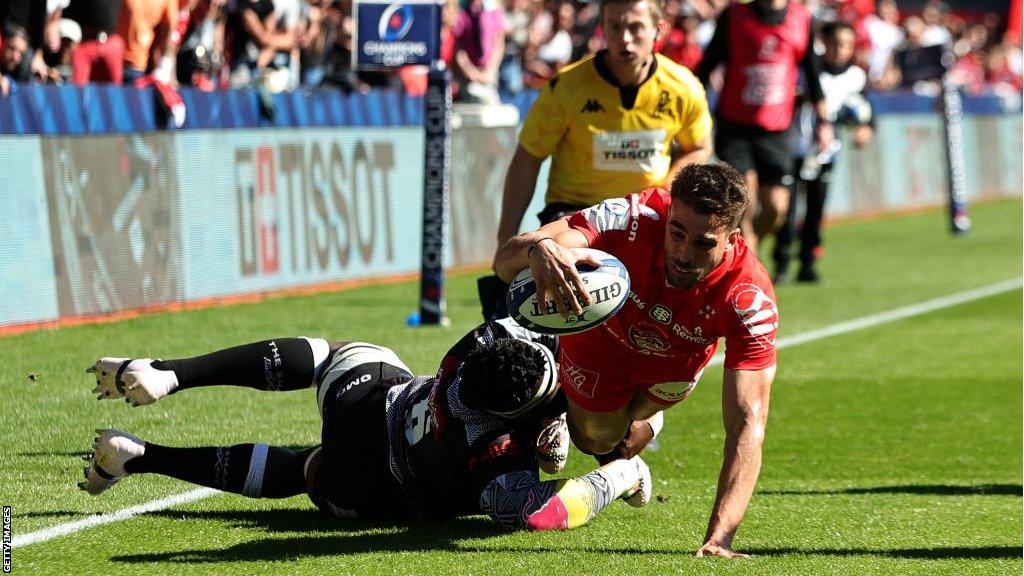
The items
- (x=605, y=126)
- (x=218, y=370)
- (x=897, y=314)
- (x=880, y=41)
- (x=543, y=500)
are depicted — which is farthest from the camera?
(x=880, y=41)

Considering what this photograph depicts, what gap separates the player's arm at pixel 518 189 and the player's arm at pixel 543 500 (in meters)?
2.09

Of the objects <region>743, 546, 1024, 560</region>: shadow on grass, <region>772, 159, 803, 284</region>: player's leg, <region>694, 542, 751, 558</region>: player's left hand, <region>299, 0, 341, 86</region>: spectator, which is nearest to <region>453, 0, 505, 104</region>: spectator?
<region>299, 0, 341, 86</region>: spectator

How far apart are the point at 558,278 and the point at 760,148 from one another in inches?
306

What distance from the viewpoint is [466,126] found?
15.8 meters

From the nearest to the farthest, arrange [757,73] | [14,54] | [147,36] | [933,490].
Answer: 1. [933,490]
2. [14,54]
3. [757,73]
4. [147,36]

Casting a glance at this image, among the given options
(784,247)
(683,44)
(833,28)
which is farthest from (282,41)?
(683,44)

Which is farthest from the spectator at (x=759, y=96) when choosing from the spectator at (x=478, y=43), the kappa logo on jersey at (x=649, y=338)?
the kappa logo on jersey at (x=649, y=338)

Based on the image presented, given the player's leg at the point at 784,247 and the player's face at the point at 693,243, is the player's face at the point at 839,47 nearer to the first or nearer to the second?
the player's leg at the point at 784,247

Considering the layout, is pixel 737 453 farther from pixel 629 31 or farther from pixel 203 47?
pixel 203 47

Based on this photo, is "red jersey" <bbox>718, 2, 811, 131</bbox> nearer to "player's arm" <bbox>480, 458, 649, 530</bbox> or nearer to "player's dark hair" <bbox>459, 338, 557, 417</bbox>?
"player's arm" <bbox>480, 458, 649, 530</bbox>

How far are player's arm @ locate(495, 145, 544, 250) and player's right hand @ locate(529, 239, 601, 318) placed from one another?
100.0 inches

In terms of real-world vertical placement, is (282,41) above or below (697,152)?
below

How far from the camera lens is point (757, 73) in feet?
42.2

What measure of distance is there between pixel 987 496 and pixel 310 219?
776 cm
